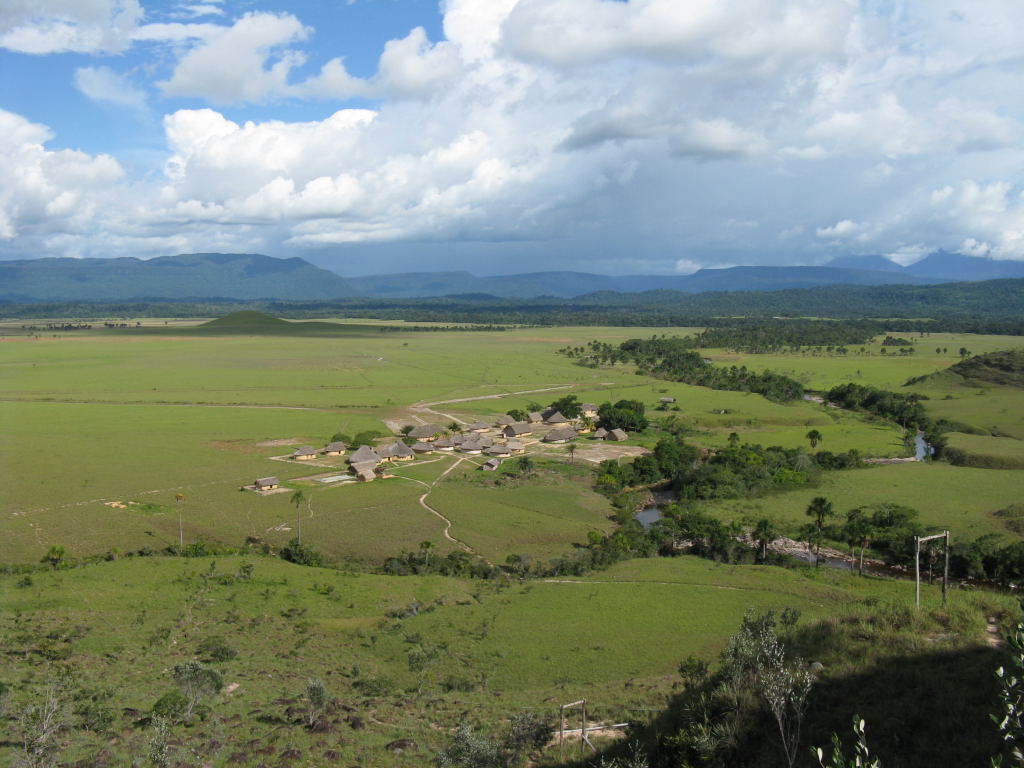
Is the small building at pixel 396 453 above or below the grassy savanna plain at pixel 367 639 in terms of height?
above

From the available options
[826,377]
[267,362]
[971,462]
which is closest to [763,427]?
[971,462]

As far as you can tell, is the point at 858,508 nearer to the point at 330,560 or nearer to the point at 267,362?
the point at 330,560

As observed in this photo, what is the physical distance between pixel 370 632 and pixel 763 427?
166 feet

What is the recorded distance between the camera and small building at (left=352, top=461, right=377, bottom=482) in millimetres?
44250

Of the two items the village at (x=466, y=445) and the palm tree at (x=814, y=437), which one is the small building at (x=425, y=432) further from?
the palm tree at (x=814, y=437)

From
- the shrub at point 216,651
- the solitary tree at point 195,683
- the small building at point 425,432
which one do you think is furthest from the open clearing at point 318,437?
the solitary tree at point 195,683

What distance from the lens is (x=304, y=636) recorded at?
23.6 metres

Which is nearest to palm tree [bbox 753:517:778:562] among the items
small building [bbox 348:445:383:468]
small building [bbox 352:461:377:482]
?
small building [bbox 352:461:377:482]

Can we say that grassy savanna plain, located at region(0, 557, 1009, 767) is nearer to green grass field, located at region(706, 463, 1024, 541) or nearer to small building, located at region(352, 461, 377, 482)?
green grass field, located at region(706, 463, 1024, 541)

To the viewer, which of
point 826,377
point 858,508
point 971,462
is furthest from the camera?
point 826,377

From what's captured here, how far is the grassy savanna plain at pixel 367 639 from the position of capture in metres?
17.1

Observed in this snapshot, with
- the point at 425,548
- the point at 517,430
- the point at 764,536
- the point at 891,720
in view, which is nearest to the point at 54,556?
the point at 425,548

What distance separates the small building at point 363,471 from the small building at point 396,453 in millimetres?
2911

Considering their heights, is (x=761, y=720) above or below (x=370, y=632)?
above
